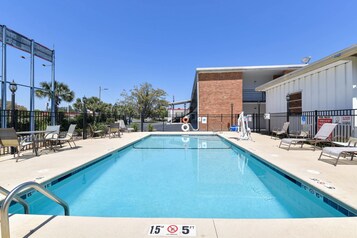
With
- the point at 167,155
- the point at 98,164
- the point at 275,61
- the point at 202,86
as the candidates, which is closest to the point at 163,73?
the point at 202,86

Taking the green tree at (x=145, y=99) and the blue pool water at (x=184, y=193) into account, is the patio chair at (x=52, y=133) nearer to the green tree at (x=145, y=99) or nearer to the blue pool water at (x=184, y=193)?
the blue pool water at (x=184, y=193)

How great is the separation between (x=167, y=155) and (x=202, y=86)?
13.3m

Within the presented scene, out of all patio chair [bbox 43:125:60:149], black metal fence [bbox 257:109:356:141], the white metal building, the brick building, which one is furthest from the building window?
patio chair [bbox 43:125:60:149]

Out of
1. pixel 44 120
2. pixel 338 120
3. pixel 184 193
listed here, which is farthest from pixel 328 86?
pixel 44 120

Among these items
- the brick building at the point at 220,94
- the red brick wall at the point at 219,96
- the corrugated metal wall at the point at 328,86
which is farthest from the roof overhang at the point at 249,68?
the corrugated metal wall at the point at 328,86

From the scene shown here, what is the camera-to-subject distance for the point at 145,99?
23359mm

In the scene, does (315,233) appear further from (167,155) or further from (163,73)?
(163,73)

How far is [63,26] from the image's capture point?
→ 46.8 feet

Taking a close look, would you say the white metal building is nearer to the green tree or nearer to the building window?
the building window

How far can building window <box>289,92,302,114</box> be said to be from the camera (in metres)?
13.2

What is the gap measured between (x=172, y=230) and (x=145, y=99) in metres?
21.6

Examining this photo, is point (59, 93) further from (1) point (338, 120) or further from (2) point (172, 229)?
(2) point (172, 229)

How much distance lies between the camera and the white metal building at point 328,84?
8.37m

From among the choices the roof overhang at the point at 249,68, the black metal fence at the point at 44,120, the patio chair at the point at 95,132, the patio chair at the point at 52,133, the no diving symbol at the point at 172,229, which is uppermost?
the roof overhang at the point at 249,68
